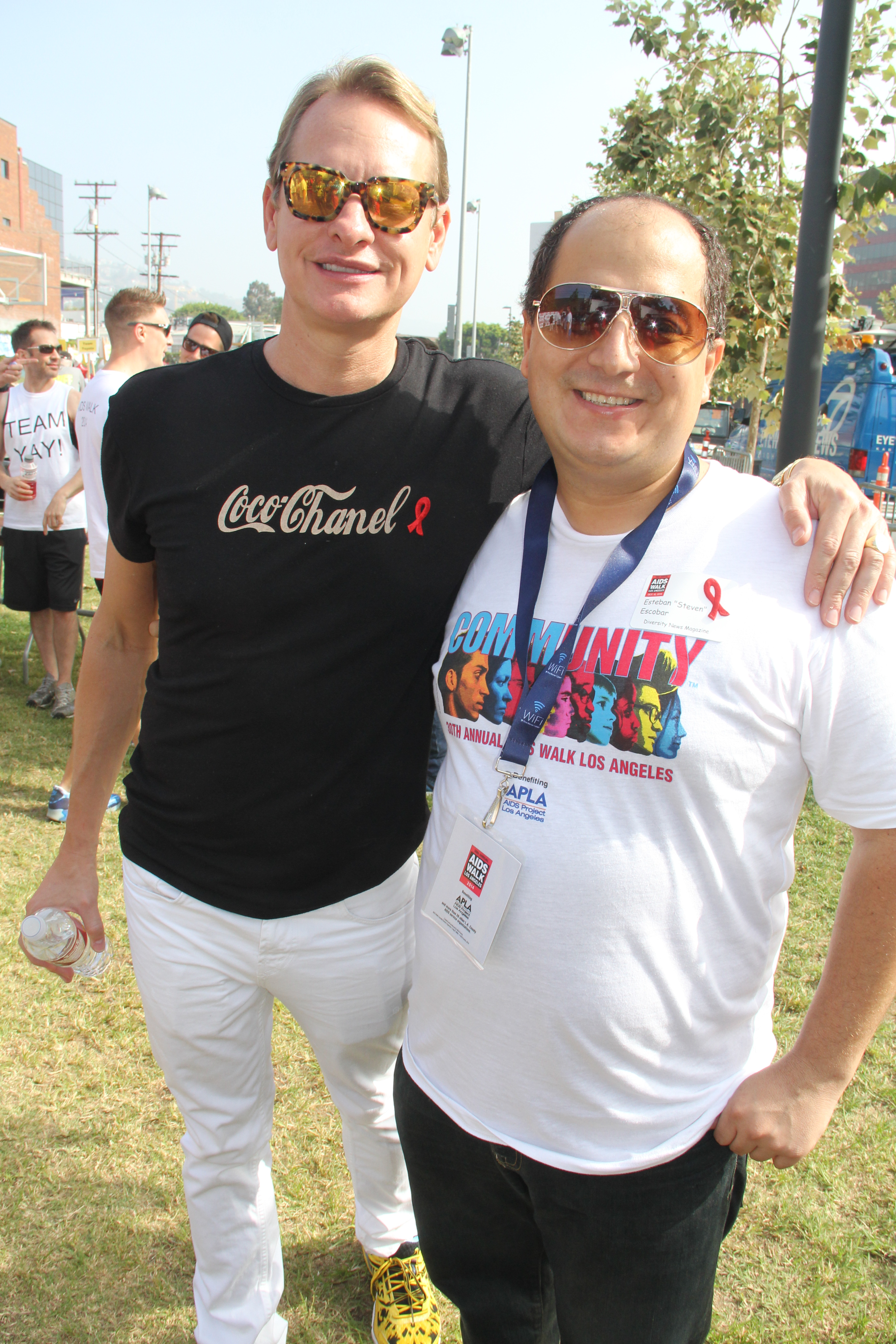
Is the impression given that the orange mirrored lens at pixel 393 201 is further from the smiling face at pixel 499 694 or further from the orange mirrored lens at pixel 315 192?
the smiling face at pixel 499 694

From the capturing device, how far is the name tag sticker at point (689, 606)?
1315 millimetres

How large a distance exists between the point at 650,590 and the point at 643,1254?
1.04 metres

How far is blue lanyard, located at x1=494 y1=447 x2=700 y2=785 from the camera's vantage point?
139cm

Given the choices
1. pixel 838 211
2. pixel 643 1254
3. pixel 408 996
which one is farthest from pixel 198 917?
pixel 838 211

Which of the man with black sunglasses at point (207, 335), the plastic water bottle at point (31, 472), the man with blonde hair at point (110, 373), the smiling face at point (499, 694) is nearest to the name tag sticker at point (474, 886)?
the smiling face at point (499, 694)

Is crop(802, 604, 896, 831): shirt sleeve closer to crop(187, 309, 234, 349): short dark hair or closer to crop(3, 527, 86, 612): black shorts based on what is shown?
crop(3, 527, 86, 612): black shorts

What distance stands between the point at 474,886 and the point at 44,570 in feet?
18.8

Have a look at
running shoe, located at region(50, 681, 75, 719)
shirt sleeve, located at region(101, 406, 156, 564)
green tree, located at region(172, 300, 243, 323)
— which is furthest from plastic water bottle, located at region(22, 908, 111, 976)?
green tree, located at region(172, 300, 243, 323)

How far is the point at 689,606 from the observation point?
134 cm

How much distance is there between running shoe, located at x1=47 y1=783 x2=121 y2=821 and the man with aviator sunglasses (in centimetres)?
308

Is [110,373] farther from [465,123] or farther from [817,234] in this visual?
[465,123]

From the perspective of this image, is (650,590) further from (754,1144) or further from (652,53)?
(652,53)

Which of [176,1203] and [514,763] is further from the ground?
[514,763]

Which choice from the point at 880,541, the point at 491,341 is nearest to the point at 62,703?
the point at 880,541
